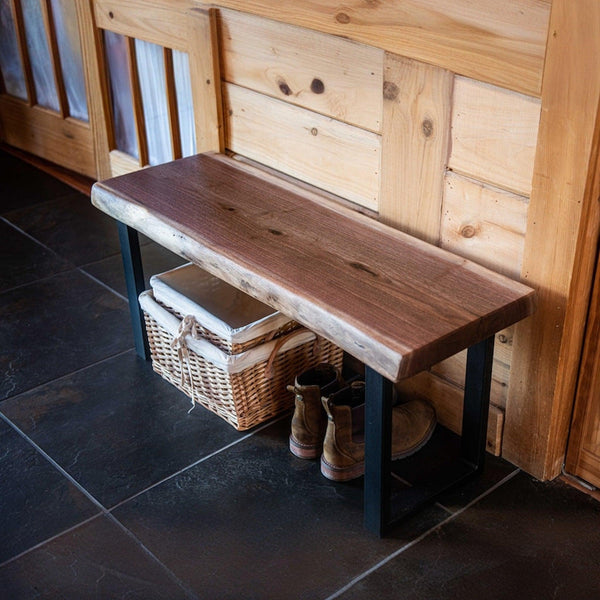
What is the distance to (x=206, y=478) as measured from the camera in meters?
1.95

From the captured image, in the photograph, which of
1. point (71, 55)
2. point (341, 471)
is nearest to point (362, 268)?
point (341, 471)

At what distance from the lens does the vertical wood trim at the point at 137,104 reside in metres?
2.79

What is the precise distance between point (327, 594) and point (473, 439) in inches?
19.2

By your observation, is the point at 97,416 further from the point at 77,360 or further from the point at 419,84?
the point at 419,84

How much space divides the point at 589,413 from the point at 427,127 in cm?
69

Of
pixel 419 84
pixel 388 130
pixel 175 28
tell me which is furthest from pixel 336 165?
pixel 175 28

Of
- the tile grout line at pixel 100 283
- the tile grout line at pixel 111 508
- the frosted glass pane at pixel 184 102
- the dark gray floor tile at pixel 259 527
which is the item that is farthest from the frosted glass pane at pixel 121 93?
the dark gray floor tile at pixel 259 527

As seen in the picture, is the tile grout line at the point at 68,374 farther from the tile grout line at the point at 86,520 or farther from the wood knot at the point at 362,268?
the wood knot at the point at 362,268

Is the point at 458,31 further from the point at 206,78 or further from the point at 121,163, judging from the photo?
the point at 121,163

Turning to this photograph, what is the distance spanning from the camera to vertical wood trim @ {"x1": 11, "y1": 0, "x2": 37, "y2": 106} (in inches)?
128

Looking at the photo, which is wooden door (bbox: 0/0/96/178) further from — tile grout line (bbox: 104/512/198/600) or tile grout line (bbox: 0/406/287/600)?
tile grout line (bbox: 104/512/198/600)

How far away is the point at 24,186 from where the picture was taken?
11.1ft

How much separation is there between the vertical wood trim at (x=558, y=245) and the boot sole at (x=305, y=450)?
424 millimetres

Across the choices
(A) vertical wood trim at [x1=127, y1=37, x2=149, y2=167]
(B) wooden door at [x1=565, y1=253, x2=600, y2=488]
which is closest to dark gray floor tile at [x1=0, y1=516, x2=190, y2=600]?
(B) wooden door at [x1=565, y1=253, x2=600, y2=488]
